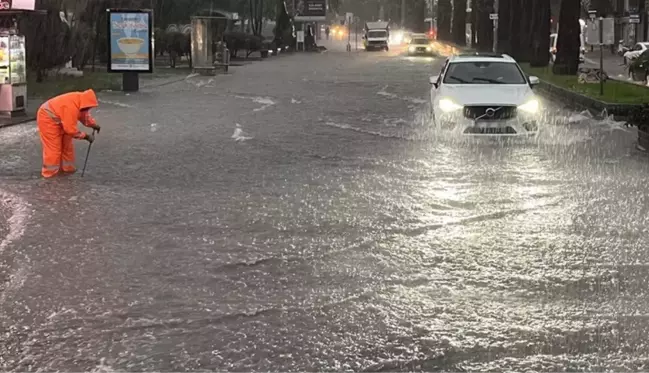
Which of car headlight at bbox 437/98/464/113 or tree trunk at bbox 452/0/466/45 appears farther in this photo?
tree trunk at bbox 452/0/466/45

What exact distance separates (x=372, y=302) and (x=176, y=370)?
1.85m

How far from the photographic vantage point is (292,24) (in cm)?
8700

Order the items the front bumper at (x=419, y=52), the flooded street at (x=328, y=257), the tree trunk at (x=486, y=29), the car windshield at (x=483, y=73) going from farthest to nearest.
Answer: the front bumper at (x=419, y=52) → the tree trunk at (x=486, y=29) → the car windshield at (x=483, y=73) → the flooded street at (x=328, y=257)

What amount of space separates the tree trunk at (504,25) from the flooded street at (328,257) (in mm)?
32953

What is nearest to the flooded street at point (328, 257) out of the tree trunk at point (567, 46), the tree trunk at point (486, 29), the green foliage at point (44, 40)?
the green foliage at point (44, 40)

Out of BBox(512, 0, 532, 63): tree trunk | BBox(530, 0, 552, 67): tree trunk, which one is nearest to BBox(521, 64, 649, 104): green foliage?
BBox(530, 0, 552, 67): tree trunk

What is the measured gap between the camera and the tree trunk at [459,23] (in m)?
85.6

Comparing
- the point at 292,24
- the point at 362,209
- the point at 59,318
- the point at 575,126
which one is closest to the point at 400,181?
the point at 362,209

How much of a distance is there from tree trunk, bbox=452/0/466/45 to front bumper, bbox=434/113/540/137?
225 feet

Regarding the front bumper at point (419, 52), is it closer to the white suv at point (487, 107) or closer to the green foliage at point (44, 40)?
the green foliage at point (44, 40)

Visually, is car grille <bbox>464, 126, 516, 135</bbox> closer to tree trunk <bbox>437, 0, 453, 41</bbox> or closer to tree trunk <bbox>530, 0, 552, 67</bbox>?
tree trunk <bbox>530, 0, 552, 67</bbox>

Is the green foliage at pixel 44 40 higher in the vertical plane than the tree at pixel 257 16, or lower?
lower

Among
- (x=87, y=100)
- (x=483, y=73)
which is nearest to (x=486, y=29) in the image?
(x=483, y=73)

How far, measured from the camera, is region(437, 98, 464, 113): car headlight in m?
17.2
